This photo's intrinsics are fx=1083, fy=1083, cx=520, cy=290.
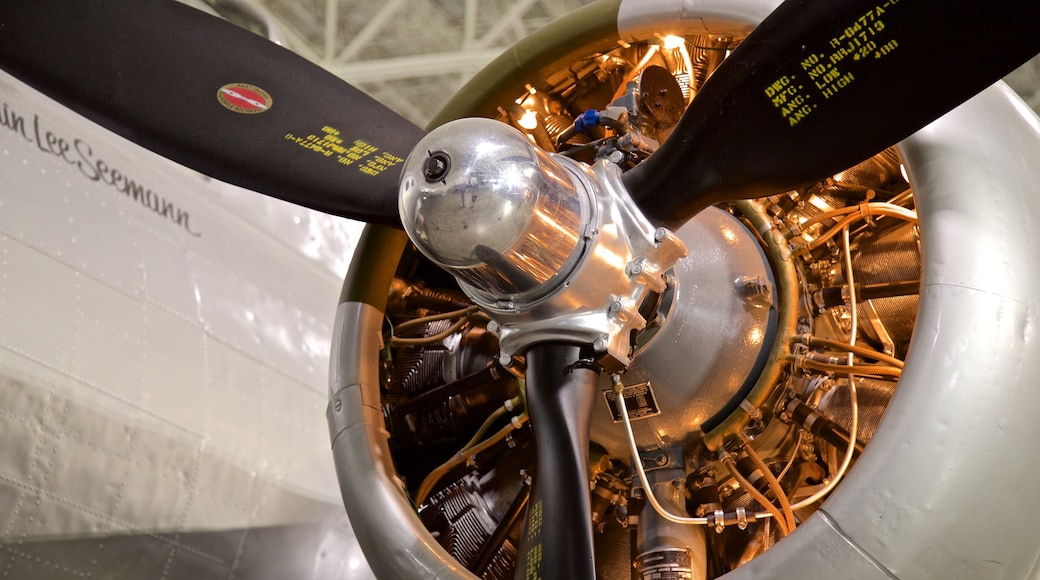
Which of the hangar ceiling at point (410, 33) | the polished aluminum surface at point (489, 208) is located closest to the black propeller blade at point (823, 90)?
the polished aluminum surface at point (489, 208)

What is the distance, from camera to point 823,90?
104 inches

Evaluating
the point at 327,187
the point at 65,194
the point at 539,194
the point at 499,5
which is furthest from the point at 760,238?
the point at 499,5

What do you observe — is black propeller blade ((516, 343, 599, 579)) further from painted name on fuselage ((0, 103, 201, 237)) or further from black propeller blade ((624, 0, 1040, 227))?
painted name on fuselage ((0, 103, 201, 237))

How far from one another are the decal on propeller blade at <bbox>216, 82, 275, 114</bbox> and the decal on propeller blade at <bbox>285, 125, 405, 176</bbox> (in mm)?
145

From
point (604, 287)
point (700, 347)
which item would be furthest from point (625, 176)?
point (700, 347)

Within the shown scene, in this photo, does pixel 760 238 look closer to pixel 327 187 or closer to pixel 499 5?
pixel 327 187

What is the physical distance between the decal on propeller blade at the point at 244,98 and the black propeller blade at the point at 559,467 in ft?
3.81

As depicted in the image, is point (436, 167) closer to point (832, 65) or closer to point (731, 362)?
point (832, 65)

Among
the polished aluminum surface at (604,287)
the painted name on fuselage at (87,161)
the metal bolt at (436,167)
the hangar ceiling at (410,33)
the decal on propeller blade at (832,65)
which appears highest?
the hangar ceiling at (410,33)

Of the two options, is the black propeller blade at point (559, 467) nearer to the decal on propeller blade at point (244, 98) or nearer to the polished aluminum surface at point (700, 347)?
the polished aluminum surface at point (700, 347)

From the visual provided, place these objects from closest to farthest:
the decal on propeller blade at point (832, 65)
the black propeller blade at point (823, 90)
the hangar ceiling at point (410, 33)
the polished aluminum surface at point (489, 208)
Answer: the black propeller blade at point (823, 90) < the decal on propeller blade at point (832, 65) < the polished aluminum surface at point (489, 208) < the hangar ceiling at point (410, 33)

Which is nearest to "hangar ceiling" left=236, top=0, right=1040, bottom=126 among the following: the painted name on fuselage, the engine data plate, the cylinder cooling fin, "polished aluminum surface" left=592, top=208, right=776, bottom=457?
the painted name on fuselage

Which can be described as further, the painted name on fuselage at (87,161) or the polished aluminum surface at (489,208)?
the painted name on fuselage at (87,161)

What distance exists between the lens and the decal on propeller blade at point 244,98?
3309 millimetres
